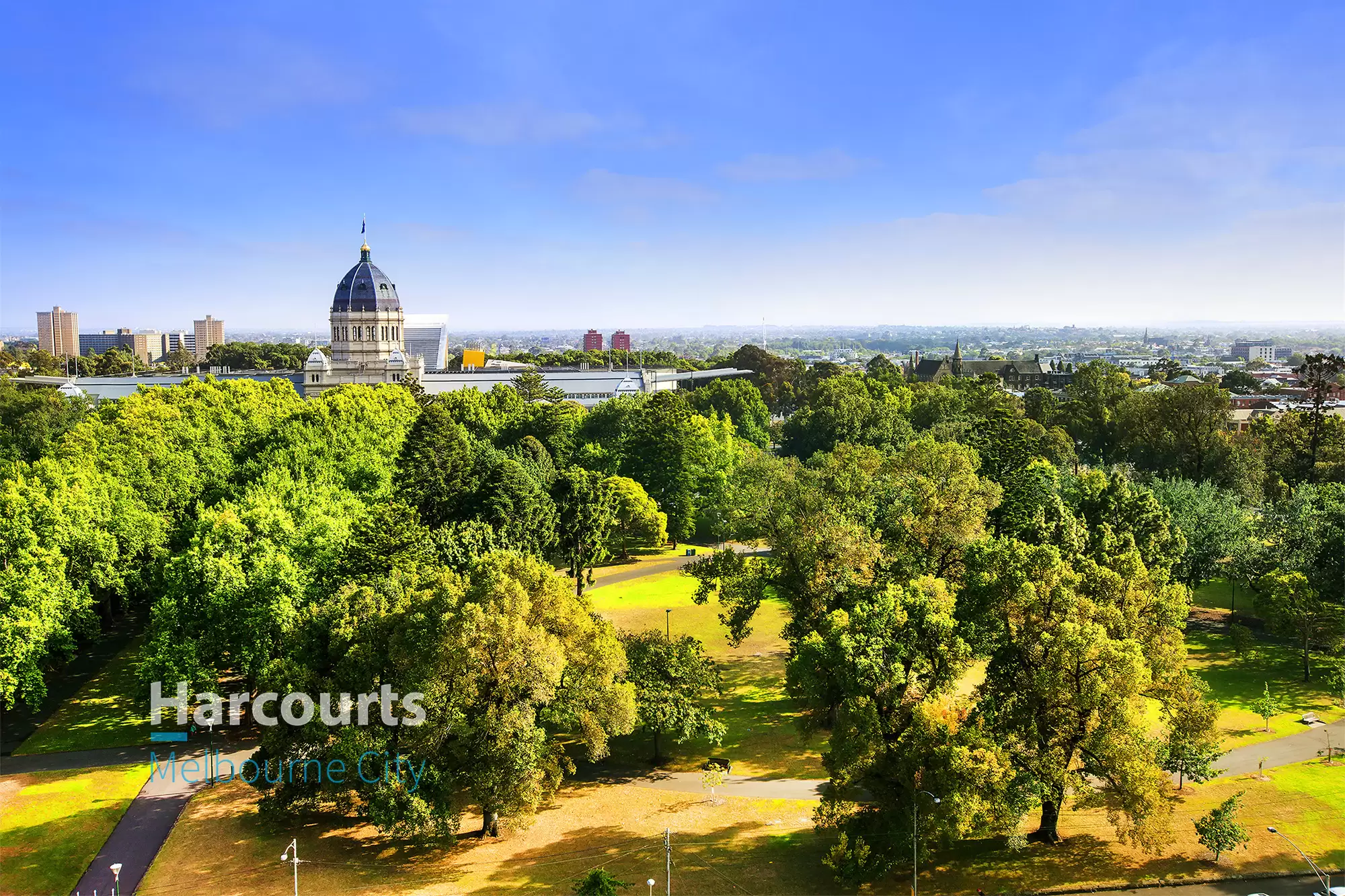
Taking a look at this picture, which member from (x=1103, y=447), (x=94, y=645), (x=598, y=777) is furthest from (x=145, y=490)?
(x=1103, y=447)

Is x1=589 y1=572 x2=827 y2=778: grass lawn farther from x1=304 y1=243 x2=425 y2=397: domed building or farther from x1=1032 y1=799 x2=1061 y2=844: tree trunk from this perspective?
x1=304 y1=243 x2=425 y2=397: domed building

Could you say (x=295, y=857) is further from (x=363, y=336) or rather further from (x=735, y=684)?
(x=363, y=336)

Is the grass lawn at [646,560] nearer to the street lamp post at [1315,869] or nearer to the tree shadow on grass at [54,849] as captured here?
the tree shadow on grass at [54,849]

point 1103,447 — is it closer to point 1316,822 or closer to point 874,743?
point 1316,822

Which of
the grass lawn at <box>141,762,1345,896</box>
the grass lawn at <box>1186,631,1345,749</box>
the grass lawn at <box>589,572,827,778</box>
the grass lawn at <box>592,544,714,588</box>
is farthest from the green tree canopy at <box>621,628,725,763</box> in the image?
the grass lawn at <box>592,544,714,588</box>

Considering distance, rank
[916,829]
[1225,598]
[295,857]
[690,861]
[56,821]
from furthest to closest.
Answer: [1225,598]
[56,821]
[690,861]
[295,857]
[916,829]

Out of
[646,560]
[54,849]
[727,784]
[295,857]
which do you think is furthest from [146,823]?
[646,560]

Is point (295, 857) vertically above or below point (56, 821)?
above
